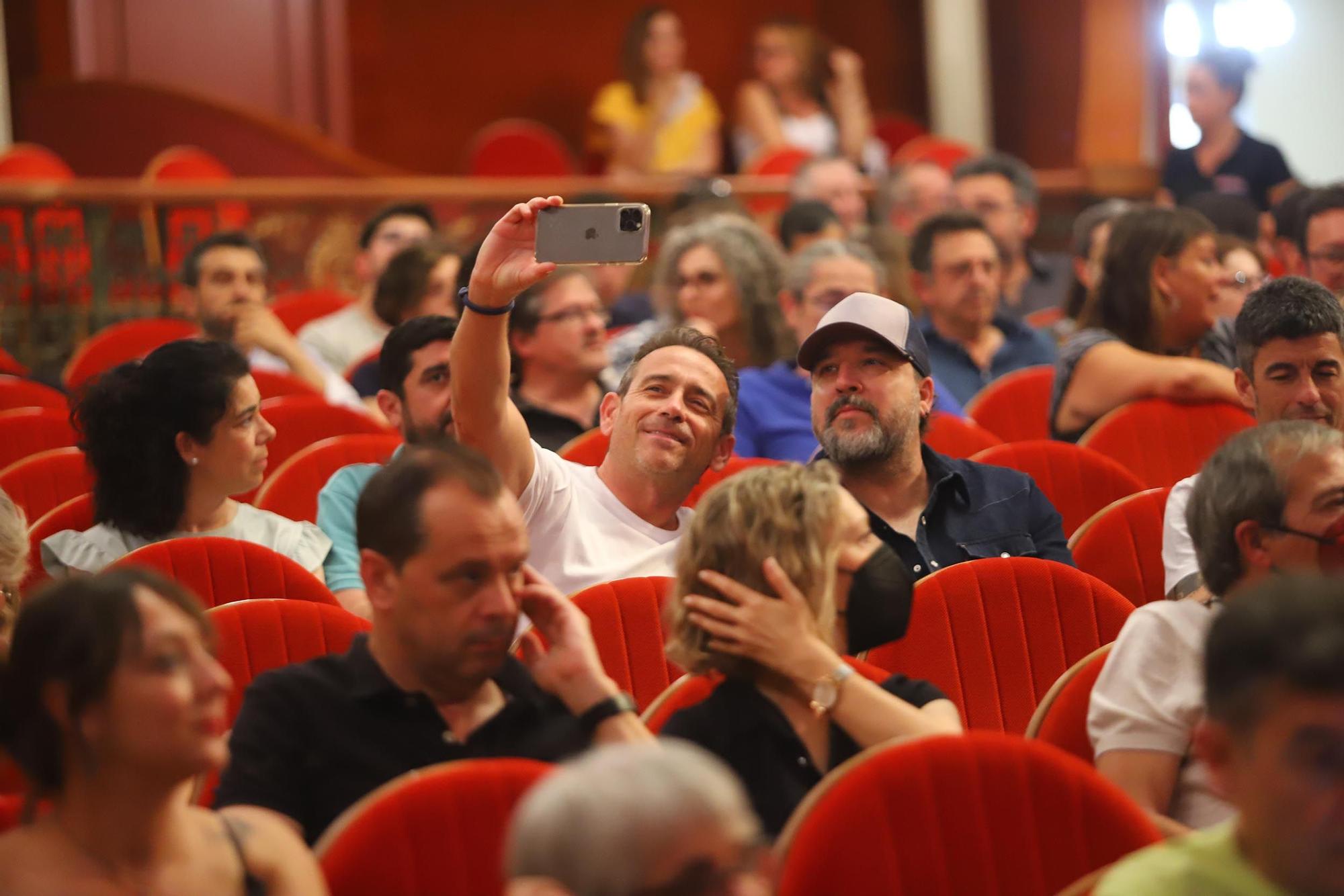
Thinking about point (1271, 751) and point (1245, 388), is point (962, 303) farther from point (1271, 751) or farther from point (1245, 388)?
point (1271, 751)

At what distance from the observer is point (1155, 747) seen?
1.89m

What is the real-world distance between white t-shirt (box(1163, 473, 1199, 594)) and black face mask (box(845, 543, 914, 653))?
2.81 feet

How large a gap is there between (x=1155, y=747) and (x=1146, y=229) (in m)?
2.14

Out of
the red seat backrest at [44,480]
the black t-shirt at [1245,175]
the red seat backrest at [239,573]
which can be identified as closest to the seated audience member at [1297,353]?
the red seat backrest at [239,573]

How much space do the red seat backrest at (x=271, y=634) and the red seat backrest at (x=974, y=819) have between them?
3.05 feet

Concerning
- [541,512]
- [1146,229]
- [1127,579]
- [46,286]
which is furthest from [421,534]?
[46,286]

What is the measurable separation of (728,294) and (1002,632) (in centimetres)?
220

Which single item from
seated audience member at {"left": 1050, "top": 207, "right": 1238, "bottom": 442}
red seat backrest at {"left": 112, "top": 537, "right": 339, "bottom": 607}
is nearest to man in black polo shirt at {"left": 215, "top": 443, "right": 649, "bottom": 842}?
red seat backrest at {"left": 112, "top": 537, "right": 339, "bottom": 607}

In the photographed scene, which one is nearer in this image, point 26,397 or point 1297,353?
point 1297,353

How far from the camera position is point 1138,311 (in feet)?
12.3


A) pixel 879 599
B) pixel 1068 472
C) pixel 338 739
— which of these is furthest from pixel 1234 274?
pixel 338 739

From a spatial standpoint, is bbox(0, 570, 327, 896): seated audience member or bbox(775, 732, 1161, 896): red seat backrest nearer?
bbox(0, 570, 327, 896): seated audience member

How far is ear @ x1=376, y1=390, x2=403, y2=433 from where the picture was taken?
10.8 ft

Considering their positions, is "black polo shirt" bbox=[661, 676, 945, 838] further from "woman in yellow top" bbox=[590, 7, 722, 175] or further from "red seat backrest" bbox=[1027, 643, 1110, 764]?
"woman in yellow top" bbox=[590, 7, 722, 175]
